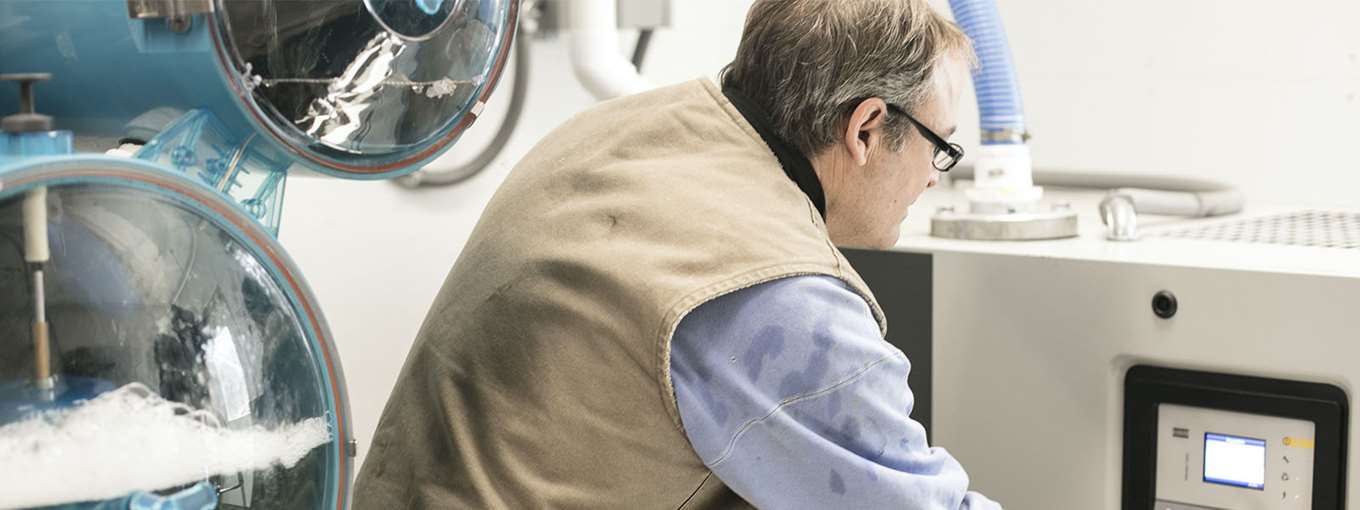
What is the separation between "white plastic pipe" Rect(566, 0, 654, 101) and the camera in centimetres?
165

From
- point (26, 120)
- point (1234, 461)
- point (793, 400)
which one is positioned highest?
point (26, 120)

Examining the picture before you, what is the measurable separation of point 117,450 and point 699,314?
16.0 inches

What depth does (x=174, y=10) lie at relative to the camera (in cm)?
73

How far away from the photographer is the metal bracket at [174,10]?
725mm

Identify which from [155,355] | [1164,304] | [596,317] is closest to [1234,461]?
[1164,304]

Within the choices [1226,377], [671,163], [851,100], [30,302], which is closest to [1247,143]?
[1226,377]

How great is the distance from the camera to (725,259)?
0.96 metres

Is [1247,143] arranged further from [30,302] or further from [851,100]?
[30,302]

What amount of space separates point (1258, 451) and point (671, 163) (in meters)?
0.63

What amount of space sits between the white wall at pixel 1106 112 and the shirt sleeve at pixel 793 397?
0.68 m

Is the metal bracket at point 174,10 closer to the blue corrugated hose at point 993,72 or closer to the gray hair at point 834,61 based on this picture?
the gray hair at point 834,61

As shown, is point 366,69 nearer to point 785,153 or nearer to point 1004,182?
point 785,153

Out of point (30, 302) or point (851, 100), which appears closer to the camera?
point (30, 302)

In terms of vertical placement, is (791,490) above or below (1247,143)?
below
